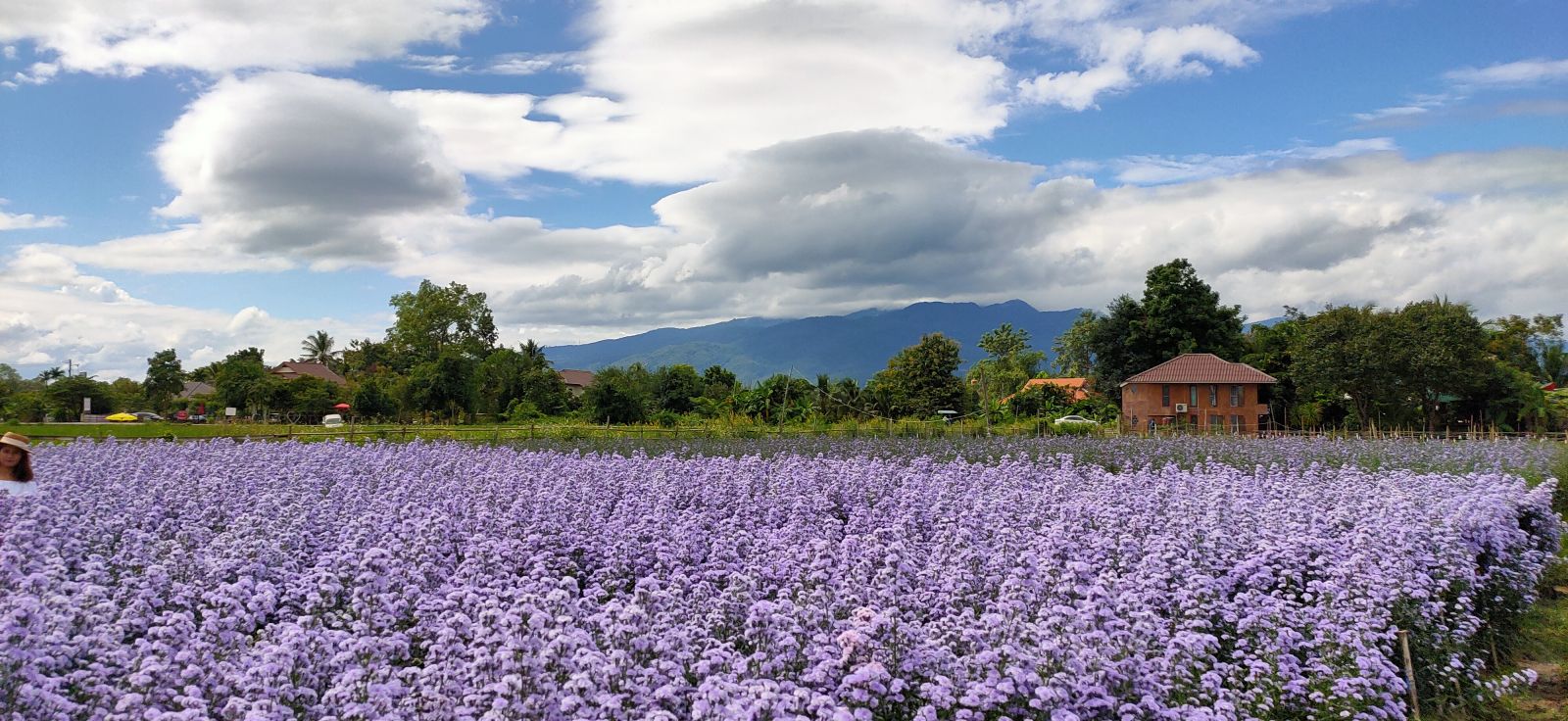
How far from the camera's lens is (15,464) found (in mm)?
8633

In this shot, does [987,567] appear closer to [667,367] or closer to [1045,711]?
[1045,711]

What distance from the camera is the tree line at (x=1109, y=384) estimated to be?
148ft

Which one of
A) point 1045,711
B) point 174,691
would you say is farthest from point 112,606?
point 1045,711

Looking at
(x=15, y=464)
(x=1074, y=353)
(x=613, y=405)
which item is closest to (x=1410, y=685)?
(x=15, y=464)

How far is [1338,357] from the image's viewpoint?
4725cm

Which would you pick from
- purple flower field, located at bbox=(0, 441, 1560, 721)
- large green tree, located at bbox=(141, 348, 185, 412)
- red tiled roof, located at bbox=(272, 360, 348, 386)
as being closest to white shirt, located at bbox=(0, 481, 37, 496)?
purple flower field, located at bbox=(0, 441, 1560, 721)

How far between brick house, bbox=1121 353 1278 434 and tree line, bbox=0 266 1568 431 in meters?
2.06

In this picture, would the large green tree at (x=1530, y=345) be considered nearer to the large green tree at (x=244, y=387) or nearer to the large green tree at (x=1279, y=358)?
the large green tree at (x=1279, y=358)

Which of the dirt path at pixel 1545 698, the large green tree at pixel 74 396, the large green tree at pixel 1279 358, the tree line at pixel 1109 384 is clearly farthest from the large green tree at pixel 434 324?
the dirt path at pixel 1545 698

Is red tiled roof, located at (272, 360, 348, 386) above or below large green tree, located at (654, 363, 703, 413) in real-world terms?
above

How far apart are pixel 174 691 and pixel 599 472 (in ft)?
27.0

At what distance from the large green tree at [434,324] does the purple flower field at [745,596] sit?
207 feet

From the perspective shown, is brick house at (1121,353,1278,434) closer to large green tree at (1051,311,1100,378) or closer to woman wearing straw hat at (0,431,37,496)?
large green tree at (1051,311,1100,378)

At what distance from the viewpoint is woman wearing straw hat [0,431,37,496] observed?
8500 mm
